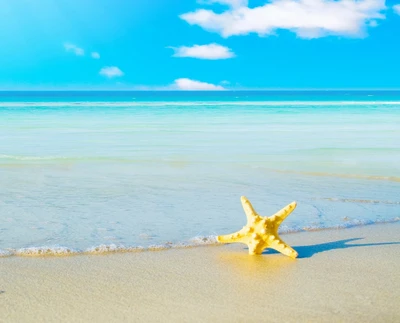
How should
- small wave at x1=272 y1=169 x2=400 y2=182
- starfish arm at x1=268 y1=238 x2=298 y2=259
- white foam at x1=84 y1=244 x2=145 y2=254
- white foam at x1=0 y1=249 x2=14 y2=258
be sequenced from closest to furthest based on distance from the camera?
starfish arm at x1=268 y1=238 x2=298 y2=259
white foam at x1=0 y1=249 x2=14 y2=258
white foam at x1=84 y1=244 x2=145 y2=254
small wave at x1=272 y1=169 x2=400 y2=182

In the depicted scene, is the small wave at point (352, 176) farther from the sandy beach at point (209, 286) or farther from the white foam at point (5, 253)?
the white foam at point (5, 253)

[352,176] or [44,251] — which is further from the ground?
[352,176]

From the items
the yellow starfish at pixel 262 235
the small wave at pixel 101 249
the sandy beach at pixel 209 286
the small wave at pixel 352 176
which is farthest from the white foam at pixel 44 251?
the small wave at pixel 352 176

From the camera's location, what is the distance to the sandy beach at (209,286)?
125 inches

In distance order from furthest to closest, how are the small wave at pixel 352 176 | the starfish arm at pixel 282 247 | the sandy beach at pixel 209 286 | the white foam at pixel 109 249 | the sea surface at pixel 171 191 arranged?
1. the small wave at pixel 352 176
2. the sea surface at pixel 171 191
3. the white foam at pixel 109 249
4. the starfish arm at pixel 282 247
5. the sandy beach at pixel 209 286

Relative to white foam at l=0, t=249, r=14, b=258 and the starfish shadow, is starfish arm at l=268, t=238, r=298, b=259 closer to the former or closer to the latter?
the starfish shadow

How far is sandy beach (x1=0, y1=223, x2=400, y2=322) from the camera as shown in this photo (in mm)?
3186

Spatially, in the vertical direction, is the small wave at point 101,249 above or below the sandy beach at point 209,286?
above

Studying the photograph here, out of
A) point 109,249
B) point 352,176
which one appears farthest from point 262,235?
point 352,176

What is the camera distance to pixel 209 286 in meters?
3.63

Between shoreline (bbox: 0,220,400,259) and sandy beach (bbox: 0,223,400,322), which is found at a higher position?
shoreline (bbox: 0,220,400,259)

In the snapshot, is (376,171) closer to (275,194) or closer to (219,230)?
(275,194)

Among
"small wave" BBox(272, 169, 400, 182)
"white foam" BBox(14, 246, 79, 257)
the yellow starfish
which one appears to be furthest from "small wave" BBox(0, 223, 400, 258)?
"small wave" BBox(272, 169, 400, 182)

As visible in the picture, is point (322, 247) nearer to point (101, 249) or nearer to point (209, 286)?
point (209, 286)
